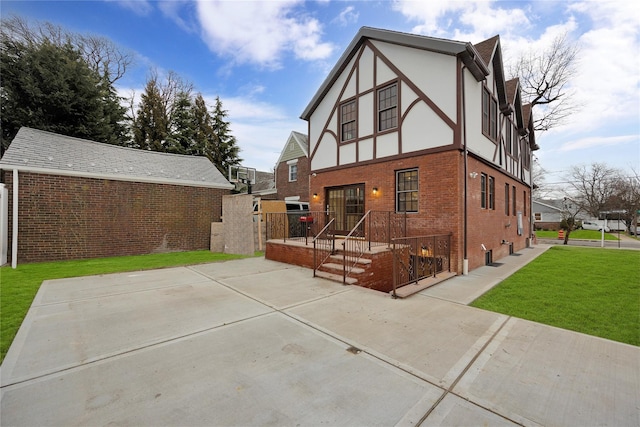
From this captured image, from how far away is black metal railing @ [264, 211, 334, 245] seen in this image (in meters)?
10.5

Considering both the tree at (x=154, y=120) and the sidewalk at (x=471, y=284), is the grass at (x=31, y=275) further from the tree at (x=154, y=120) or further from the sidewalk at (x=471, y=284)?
the tree at (x=154, y=120)

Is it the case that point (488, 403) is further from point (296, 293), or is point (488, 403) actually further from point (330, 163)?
point (330, 163)

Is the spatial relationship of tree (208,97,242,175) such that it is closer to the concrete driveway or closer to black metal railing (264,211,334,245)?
black metal railing (264,211,334,245)

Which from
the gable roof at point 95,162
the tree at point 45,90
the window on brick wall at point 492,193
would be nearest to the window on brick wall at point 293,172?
the gable roof at point 95,162

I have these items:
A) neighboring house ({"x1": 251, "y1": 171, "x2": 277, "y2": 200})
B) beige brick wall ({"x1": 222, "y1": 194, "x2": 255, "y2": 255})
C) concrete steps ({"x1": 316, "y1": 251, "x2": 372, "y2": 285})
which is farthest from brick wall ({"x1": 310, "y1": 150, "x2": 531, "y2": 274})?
neighboring house ({"x1": 251, "y1": 171, "x2": 277, "y2": 200})

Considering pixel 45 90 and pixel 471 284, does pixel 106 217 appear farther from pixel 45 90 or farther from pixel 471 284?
pixel 471 284

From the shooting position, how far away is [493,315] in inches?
167

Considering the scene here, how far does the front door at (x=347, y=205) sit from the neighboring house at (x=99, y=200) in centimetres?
594

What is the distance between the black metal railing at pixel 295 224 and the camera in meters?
10.5

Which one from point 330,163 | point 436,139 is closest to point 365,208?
point 330,163

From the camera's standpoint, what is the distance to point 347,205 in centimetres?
Answer: 1020

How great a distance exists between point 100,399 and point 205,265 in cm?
656

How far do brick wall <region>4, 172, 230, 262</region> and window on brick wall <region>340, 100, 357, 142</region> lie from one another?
691 cm

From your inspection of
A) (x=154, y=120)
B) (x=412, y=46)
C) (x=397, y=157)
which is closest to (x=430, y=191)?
(x=397, y=157)
